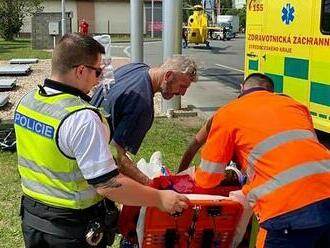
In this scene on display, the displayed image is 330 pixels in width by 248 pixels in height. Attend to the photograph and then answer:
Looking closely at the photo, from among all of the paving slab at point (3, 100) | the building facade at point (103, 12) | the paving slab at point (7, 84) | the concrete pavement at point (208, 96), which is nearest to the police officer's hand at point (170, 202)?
the concrete pavement at point (208, 96)

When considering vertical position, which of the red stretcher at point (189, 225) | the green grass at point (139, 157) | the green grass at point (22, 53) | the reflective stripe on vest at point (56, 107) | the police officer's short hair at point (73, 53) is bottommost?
the green grass at point (139, 157)

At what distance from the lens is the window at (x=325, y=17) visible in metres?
7.09

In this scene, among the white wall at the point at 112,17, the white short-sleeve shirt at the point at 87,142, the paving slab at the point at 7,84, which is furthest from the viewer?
the white wall at the point at 112,17

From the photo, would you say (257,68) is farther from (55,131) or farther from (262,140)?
(55,131)

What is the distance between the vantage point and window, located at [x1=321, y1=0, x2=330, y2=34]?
7.09 m

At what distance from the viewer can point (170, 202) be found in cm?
256

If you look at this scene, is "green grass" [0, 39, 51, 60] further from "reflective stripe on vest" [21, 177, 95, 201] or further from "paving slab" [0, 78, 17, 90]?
"reflective stripe on vest" [21, 177, 95, 201]

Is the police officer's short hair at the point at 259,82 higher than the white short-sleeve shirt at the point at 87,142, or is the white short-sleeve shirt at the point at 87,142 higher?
the police officer's short hair at the point at 259,82

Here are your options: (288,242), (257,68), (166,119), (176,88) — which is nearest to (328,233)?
(288,242)

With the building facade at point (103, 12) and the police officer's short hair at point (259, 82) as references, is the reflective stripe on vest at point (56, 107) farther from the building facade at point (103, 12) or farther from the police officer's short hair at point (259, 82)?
the building facade at point (103, 12)

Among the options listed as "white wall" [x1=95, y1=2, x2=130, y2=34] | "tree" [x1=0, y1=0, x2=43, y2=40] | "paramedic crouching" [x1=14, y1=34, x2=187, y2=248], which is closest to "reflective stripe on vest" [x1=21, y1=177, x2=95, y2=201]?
"paramedic crouching" [x1=14, y1=34, x2=187, y2=248]

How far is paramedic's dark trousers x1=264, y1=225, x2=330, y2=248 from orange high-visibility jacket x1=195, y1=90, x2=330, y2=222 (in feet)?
0.29

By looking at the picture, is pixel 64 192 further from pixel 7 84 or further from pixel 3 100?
pixel 7 84

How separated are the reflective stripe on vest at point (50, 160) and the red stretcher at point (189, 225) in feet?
1.44
